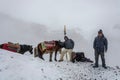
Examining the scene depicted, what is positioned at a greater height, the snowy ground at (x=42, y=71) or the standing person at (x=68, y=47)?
the standing person at (x=68, y=47)

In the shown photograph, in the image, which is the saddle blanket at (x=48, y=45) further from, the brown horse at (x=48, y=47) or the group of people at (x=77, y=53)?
the group of people at (x=77, y=53)

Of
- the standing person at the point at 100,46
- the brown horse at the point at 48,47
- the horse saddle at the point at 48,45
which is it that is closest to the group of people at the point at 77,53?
the standing person at the point at 100,46

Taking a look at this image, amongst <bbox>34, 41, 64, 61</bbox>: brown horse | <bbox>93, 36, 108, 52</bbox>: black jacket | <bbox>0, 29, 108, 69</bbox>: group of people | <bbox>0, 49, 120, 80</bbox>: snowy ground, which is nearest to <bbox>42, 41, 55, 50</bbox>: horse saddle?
<bbox>34, 41, 64, 61</bbox>: brown horse

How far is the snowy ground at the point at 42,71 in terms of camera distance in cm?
1526

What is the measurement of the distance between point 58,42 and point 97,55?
189 inches

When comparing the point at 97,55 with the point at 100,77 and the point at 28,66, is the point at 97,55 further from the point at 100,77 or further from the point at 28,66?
the point at 28,66

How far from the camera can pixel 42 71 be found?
16.6 metres

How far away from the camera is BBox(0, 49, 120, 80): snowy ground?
50.1 ft

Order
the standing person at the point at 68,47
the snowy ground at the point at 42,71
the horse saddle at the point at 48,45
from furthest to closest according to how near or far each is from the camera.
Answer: the standing person at the point at 68,47 < the horse saddle at the point at 48,45 < the snowy ground at the point at 42,71

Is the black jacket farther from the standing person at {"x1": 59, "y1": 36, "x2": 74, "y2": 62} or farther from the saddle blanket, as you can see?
the saddle blanket

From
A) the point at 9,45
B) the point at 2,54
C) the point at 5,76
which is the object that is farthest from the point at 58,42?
the point at 5,76

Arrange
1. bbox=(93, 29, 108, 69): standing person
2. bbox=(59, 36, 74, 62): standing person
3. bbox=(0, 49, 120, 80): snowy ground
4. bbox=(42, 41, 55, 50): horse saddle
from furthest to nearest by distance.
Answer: bbox=(59, 36, 74, 62): standing person, bbox=(42, 41, 55, 50): horse saddle, bbox=(93, 29, 108, 69): standing person, bbox=(0, 49, 120, 80): snowy ground

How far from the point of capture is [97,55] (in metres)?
20.4

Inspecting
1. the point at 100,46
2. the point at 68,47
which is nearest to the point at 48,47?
the point at 68,47
